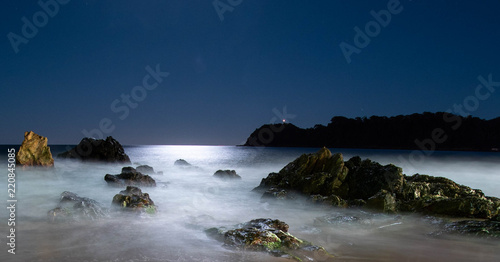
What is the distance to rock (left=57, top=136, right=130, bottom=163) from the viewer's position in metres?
28.8

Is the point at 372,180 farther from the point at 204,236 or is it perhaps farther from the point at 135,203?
the point at 135,203

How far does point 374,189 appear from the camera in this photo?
41.8 ft

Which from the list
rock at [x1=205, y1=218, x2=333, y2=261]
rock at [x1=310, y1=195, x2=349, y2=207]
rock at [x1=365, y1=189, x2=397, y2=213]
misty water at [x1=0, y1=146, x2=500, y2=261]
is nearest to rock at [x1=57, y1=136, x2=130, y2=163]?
misty water at [x1=0, y1=146, x2=500, y2=261]

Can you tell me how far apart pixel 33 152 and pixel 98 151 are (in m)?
7.40

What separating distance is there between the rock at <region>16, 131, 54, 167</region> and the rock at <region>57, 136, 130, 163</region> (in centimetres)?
631

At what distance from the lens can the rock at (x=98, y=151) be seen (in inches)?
1136

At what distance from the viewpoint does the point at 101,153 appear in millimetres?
29188

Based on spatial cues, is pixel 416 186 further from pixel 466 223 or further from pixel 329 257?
pixel 329 257

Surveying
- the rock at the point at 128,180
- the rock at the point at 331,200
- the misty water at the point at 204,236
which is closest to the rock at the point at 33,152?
the rock at the point at 128,180

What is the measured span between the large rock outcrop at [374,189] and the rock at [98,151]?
65.0ft

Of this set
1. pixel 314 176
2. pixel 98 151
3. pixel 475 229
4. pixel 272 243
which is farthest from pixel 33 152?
pixel 475 229

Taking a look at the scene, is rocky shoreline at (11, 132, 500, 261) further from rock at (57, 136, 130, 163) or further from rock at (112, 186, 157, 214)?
rock at (57, 136, 130, 163)

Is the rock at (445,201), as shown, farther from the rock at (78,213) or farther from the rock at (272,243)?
the rock at (78,213)

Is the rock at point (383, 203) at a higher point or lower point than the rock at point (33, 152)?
lower
